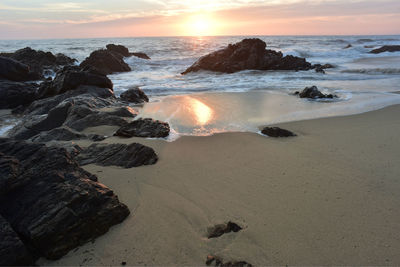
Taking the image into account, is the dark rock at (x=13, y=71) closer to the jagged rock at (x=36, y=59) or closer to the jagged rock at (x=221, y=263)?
the jagged rock at (x=36, y=59)

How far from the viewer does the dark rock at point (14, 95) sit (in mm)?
10883

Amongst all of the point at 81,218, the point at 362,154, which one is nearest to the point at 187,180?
the point at 81,218

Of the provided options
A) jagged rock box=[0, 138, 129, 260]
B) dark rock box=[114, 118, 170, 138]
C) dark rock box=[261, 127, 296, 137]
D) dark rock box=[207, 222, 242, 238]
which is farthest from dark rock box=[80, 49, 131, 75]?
dark rock box=[207, 222, 242, 238]

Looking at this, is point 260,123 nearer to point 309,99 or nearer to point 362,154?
point 362,154

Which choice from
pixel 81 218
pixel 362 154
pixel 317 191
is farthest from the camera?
pixel 362 154

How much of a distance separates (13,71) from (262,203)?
672 inches

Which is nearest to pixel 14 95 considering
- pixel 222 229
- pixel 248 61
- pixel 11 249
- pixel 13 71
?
pixel 13 71

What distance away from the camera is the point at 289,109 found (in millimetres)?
8578

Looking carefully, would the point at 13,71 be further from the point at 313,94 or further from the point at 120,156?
the point at 313,94

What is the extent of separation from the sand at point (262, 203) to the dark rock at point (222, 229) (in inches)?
2.8

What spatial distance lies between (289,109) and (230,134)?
10.9ft

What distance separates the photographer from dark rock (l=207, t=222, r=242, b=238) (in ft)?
9.80

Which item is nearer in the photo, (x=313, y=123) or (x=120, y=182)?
(x=120, y=182)

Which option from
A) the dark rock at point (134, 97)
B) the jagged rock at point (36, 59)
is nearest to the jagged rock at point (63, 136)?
the dark rock at point (134, 97)
